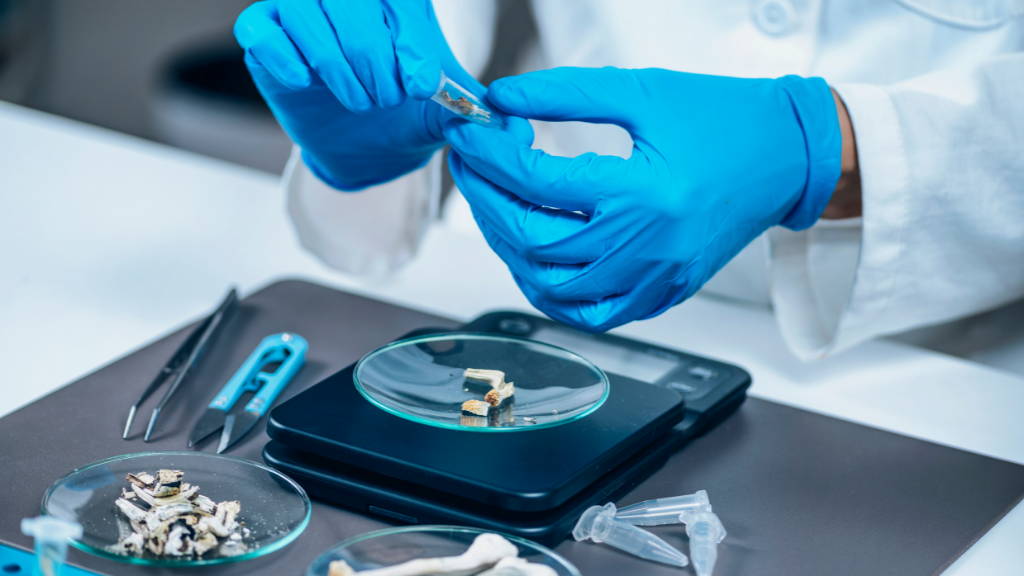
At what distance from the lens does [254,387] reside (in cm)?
70

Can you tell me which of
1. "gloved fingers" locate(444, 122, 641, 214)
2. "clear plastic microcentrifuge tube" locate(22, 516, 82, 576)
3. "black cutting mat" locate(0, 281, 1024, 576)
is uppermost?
"gloved fingers" locate(444, 122, 641, 214)

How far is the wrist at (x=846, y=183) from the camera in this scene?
780mm

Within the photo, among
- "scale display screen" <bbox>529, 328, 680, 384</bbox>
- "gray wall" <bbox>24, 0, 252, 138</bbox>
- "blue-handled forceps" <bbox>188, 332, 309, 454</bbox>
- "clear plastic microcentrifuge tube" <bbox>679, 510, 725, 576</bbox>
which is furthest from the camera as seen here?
"gray wall" <bbox>24, 0, 252, 138</bbox>

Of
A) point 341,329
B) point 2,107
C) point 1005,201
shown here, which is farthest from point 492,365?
point 2,107

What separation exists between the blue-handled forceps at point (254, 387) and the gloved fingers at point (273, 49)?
22 centimetres

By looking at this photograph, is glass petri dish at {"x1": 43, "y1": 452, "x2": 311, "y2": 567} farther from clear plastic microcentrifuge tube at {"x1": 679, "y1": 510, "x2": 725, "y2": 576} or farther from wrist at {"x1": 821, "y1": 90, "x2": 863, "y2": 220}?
wrist at {"x1": 821, "y1": 90, "x2": 863, "y2": 220}

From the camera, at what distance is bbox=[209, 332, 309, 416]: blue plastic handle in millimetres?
665

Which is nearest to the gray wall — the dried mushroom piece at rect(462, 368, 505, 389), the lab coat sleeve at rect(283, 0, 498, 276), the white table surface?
the white table surface

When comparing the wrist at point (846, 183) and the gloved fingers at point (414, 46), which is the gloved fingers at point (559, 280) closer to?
the gloved fingers at point (414, 46)

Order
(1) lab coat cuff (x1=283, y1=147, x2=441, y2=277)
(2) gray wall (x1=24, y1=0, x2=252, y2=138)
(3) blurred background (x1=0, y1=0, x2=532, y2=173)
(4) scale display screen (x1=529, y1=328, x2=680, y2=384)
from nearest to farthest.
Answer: (4) scale display screen (x1=529, y1=328, x2=680, y2=384), (1) lab coat cuff (x1=283, y1=147, x2=441, y2=277), (3) blurred background (x1=0, y1=0, x2=532, y2=173), (2) gray wall (x1=24, y1=0, x2=252, y2=138)

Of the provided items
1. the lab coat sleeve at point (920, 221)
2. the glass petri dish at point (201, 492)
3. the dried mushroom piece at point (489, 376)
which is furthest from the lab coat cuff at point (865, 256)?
the glass petri dish at point (201, 492)

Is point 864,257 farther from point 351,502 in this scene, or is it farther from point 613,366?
point 351,502

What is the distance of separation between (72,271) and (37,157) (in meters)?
0.36

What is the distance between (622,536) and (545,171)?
27 cm
